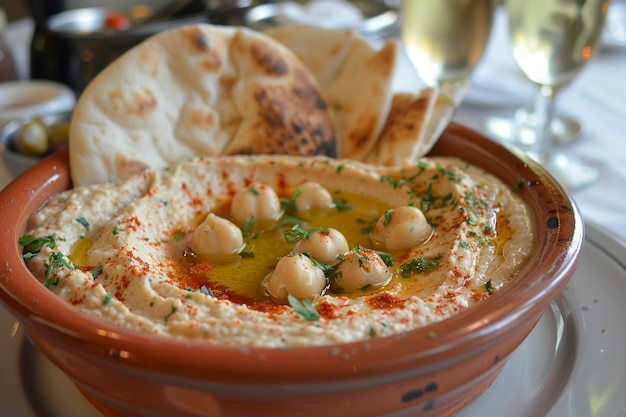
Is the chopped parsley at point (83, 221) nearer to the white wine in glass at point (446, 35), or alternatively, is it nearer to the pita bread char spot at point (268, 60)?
the pita bread char spot at point (268, 60)

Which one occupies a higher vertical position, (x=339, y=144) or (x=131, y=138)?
(x=131, y=138)

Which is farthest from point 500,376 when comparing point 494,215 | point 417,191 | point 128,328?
point 128,328

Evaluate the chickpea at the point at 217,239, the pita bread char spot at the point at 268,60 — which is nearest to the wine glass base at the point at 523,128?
the pita bread char spot at the point at 268,60

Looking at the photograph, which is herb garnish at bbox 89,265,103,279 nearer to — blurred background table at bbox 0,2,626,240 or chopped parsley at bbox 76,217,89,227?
chopped parsley at bbox 76,217,89,227

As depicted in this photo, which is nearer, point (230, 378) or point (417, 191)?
point (230, 378)

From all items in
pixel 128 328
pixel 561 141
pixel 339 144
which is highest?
pixel 128 328

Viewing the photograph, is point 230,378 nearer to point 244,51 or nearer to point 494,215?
point 494,215
